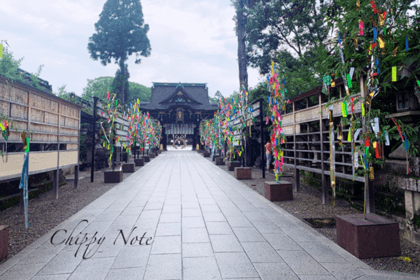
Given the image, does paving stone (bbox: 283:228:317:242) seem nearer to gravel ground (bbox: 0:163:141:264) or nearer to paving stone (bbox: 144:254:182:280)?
paving stone (bbox: 144:254:182:280)

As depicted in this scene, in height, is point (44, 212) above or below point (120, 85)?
below

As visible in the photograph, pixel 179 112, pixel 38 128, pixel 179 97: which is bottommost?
pixel 38 128

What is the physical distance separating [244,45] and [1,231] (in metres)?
14.7

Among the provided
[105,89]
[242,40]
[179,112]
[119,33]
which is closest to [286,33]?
[242,40]

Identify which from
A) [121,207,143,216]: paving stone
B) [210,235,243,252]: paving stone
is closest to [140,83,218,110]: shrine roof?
[121,207,143,216]: paving stone

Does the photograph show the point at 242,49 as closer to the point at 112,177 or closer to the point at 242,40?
the point at 242,40

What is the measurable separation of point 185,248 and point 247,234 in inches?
40.2

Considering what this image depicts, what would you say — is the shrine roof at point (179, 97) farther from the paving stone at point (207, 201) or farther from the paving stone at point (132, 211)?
the paving stone at point (132, 211)

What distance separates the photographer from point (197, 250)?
3.08 meters

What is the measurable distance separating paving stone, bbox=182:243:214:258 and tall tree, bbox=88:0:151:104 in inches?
1179

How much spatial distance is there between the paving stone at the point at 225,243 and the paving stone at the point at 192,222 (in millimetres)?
544

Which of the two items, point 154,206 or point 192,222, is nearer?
point 192,222

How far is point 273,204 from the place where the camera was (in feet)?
17.9

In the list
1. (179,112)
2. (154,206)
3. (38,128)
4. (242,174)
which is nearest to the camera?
(154,206)
